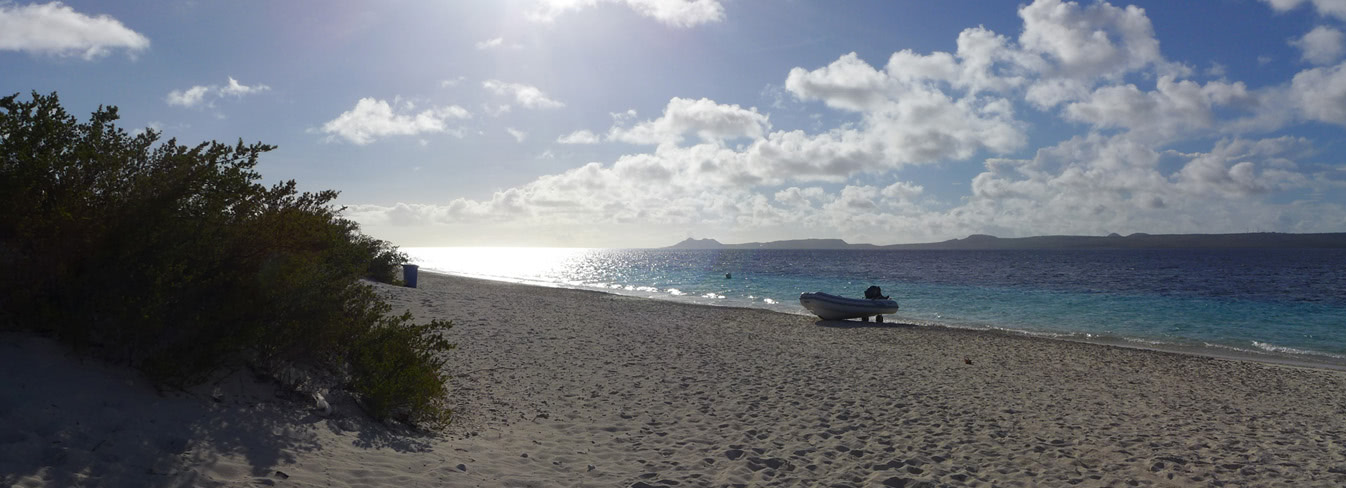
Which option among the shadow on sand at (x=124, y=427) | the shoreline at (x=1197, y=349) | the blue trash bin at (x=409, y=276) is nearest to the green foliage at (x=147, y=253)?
the shadow on sand at (x=124, y=427)

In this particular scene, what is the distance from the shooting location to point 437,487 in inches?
201

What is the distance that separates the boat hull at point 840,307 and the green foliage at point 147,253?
59.7 feet

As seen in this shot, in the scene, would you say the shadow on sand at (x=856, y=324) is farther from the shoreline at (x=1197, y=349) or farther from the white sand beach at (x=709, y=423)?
the white sand beach at (x=709, y=423)

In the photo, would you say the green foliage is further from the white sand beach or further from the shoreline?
the shoreline

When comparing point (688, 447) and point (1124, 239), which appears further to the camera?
point (1124, 239)

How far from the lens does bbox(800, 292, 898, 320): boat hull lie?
74.6 ft

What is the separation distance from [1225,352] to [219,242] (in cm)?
2218

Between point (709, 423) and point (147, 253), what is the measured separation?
5.70 meters

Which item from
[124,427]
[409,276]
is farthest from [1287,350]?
[409,276]

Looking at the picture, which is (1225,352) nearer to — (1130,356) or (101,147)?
(1130,356)

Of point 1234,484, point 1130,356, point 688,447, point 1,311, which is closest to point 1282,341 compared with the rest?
point 1130,356

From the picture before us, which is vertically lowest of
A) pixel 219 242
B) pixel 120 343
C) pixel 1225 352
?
pixel 1225 352

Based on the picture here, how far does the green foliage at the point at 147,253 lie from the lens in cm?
501

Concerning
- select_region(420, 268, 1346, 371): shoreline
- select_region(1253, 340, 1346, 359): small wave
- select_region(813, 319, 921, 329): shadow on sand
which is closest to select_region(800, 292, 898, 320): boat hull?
select_region(813, 319, 921, 329): shadow on sand
